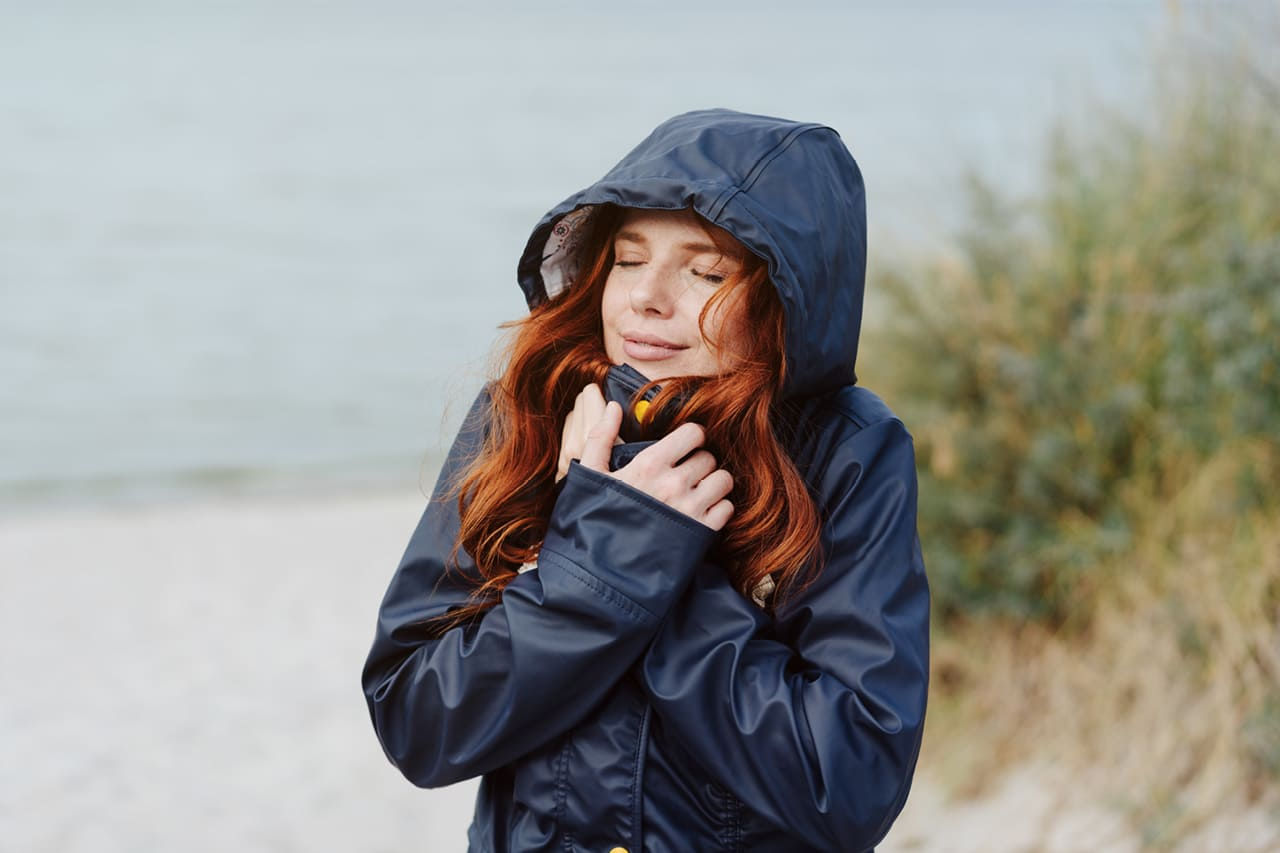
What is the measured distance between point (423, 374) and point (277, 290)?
3253mm

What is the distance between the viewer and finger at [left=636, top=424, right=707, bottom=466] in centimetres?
173

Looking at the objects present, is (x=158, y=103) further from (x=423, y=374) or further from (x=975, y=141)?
(x=975, y=141)

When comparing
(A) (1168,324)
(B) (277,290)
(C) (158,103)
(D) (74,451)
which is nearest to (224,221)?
(B) (277,290)

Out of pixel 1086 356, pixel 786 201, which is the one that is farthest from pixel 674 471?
pixel 1086 356

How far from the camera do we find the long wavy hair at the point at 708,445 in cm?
176

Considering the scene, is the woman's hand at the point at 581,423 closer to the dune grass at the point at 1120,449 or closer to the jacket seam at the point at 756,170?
the jacket seam at the point at 756,170

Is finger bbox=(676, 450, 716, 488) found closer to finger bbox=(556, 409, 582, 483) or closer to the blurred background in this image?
finger bbox=(556, 409, 582, 483)

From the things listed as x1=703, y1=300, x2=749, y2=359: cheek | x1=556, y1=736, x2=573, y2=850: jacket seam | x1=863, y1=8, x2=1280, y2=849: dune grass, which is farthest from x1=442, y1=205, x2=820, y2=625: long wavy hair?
x1=863, y1=8, x2=1280, y2=849: dune grass

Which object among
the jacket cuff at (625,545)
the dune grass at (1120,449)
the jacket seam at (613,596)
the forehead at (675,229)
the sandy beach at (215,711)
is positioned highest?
the forehead at (675,229)

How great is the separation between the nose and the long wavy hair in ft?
0.20

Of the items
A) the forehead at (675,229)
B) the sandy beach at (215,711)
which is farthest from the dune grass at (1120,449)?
the forehead at (675,229)

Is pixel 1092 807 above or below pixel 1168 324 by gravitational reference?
below

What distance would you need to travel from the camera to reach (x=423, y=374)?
13359mm

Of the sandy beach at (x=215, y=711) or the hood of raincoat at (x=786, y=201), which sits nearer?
the hood of raincoat at (x=786, y=201)
